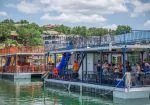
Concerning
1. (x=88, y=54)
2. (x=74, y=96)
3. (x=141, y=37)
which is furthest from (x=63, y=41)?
(x=141, y=37)

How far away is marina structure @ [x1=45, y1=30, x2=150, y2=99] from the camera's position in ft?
86.1

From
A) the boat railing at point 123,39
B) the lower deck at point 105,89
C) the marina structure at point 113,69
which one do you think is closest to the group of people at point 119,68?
the marina structure at point 113,69

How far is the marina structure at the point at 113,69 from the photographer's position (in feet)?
86.1

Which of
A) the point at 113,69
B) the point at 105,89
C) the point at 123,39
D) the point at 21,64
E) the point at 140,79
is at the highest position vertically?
the point at 123,39

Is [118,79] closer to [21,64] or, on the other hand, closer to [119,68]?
[119,68]

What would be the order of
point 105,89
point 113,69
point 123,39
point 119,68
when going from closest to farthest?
point 123,39
point 105,89
point 119,68
point 113,69

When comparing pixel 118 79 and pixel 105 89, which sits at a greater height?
pixel 118 79

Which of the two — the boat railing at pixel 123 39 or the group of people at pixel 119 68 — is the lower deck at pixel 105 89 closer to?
the group of people at pixel 119 68

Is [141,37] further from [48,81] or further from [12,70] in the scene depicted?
[12,70]

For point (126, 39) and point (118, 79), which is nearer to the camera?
point (118, 79)

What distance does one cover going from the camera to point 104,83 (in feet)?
94.9

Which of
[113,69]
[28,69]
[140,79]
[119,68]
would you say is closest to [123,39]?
[119,68]

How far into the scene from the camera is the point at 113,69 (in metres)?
29.5

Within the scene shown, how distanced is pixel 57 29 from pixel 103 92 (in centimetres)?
14658
